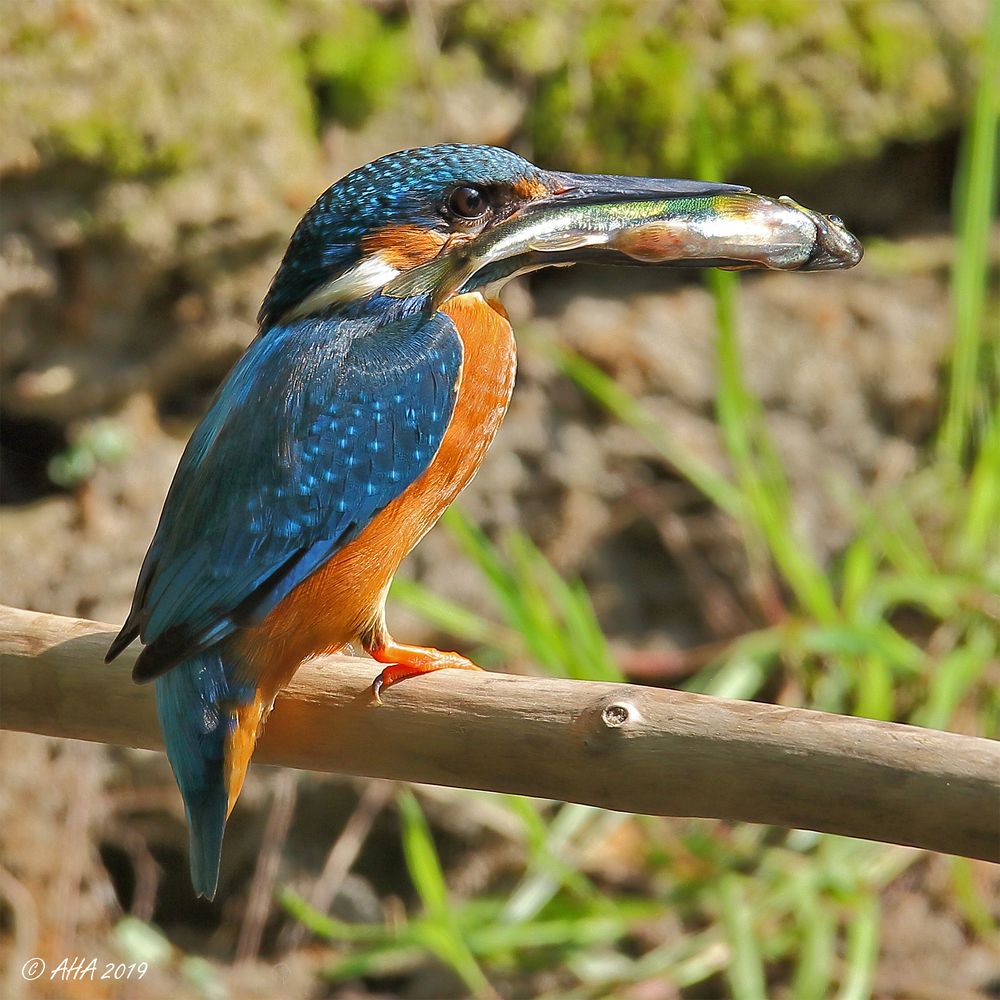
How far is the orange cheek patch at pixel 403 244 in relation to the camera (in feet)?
6.62

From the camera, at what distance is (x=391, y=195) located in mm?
2008

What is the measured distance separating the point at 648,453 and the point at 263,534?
1.99 meters

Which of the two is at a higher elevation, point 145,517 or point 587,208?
point 587,208

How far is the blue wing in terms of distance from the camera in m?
1.92

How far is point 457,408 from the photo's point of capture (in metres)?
2.01

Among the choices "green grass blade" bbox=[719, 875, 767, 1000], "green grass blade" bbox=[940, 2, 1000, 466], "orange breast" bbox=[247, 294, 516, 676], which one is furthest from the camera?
"green grass blade" bbox=[940, 2, 1000, 466]

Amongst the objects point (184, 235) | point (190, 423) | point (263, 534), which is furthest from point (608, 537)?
point (263, 534)

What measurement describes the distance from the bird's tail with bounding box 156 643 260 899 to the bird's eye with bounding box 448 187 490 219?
29.8 inches

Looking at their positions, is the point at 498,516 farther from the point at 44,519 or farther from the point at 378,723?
the point at 378,723

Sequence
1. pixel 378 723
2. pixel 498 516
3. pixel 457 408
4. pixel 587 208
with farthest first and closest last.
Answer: pixel 498 516 < pixel 457 408 < pixel 587 208 < pixel 378 723

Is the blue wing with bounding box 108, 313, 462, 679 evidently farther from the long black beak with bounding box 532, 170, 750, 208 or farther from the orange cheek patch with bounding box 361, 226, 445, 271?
the long black beak with bounding box 532, 170, 750, 208

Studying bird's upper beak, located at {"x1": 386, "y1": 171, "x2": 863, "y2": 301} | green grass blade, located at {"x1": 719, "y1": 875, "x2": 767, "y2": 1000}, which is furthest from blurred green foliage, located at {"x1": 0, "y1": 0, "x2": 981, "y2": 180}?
green grass blade, located at {"x1": 719, "y1": 875, "x2": 767, "y2": 1000}

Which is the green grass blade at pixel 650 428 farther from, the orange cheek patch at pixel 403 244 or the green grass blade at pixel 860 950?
the orange cheek patch at pixel 403 244

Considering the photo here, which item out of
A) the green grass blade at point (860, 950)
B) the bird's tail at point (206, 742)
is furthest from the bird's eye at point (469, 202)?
the green grass blade at point (860, 950)
